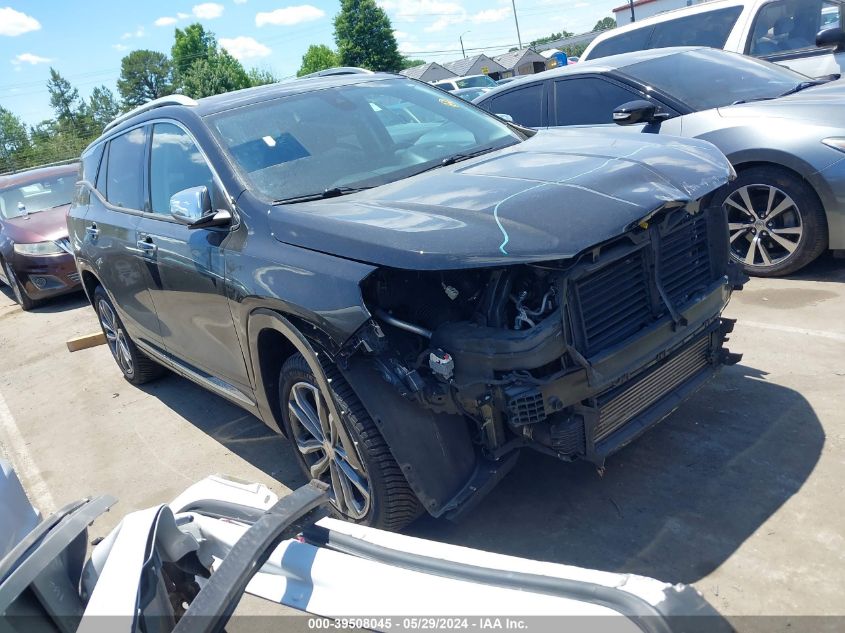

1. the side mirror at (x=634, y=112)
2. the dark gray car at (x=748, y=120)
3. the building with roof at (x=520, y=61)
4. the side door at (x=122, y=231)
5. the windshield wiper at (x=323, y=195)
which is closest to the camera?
the windshield wiper at (x=323, y=195)

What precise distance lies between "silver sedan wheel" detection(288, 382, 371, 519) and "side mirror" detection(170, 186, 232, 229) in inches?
33.3

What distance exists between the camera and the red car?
31.5ft

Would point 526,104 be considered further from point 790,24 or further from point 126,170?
point 126,170

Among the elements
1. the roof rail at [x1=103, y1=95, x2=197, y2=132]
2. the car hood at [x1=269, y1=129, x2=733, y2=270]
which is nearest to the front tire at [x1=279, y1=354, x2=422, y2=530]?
the car hood at [x1=269, y1=129, x2=733, y2=270]

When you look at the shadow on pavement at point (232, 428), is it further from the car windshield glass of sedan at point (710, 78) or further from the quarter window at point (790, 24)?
the quarter window at point (790, 24)

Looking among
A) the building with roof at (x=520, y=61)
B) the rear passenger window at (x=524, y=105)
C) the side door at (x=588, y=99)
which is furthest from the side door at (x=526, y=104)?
the building with roof at (x=520, y=61)

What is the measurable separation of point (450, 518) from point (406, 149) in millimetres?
1954

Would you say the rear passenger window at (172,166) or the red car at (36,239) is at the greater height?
the rear passenger window at (172,166)

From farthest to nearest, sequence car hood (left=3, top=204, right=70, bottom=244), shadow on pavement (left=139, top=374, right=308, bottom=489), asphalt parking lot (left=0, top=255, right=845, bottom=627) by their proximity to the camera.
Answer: car hood (left=3, top=204, right=70, bottom=244) < shadow on pavement (left=139, top=374, right=308, bottom=489) < asphalt parking lot (left=0, top=255, right=845, bottom=627)

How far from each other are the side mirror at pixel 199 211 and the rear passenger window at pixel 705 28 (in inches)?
247

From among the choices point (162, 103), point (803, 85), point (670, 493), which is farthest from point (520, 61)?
point (670, 493)

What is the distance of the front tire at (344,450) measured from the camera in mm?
2885

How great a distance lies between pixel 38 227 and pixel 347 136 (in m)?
7.62

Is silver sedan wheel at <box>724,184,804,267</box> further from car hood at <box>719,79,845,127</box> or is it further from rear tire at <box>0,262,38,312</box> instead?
rear tire at <box>0,262,38,312</box>
